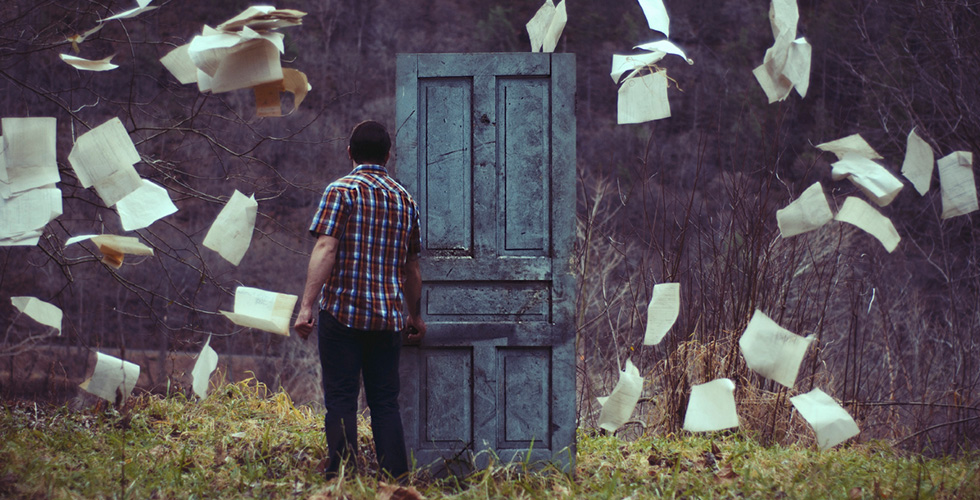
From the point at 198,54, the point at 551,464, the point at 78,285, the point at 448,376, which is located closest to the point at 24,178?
the point at 198,54

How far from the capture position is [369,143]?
3.79 m

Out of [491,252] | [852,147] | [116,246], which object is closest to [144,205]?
[116,246]

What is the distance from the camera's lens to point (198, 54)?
3.26 metres

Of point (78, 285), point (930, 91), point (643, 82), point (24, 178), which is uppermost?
point (930, 91)

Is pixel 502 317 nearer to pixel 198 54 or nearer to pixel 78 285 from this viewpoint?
pixel 198 54

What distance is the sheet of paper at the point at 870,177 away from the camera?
3.49m

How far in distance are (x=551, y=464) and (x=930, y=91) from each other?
1005 cm

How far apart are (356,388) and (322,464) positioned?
2.18ft

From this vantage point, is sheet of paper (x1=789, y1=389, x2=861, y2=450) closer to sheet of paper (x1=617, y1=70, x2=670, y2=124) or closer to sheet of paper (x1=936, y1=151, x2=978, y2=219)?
sheet of paper (x1=936, y1=151, x2=978, y2=219)

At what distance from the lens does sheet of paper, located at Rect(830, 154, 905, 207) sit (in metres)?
3.49

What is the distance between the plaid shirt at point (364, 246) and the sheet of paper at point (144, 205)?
0.59m

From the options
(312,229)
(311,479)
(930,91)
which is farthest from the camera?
(930,91)

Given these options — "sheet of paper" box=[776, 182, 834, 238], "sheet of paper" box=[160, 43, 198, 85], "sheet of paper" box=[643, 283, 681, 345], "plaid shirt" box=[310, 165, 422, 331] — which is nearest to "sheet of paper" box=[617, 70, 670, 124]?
"sheet of paper" box=[776, 182, 834, 238]

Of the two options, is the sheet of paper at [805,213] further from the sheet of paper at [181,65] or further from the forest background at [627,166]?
the sheet of paper at [181,65]
